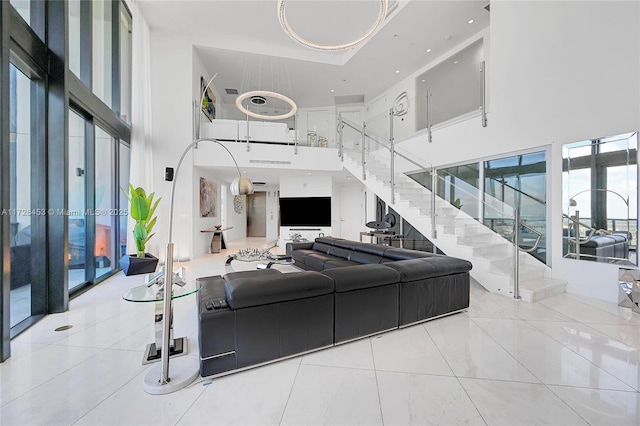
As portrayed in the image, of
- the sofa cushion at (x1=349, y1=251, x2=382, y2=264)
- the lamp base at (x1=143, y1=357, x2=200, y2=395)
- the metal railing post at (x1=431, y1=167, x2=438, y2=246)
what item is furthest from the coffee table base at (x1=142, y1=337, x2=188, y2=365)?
the metal railing post at (x1=431, y1=167, x2=438, y2=246)

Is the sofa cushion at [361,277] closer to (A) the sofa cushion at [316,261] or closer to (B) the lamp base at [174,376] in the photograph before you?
(B) the lamp base at [174,376]

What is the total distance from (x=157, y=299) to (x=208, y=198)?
7524 millimetres

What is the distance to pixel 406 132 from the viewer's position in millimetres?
8594

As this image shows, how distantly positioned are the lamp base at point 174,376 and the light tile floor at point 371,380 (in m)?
0.05

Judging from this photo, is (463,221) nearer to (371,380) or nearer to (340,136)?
(371,380)

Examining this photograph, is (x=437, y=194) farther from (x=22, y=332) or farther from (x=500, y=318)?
(x=22, y=332)

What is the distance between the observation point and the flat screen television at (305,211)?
10250 mm

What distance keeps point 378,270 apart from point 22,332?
387 centimetres

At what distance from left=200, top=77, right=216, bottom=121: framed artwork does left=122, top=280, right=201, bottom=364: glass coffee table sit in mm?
7565

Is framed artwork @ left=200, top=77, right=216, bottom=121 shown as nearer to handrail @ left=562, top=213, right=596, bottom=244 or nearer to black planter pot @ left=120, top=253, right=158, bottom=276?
black planter pot @ left=120, top=253, right=158, bottom=276

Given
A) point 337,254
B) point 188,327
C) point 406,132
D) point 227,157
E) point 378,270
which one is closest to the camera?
point 378,270

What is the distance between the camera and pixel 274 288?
233 centimetres

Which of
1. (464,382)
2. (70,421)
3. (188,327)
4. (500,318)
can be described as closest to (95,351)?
(188,327)

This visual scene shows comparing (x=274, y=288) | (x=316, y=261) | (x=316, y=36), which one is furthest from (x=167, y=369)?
(x=316, y=36)
